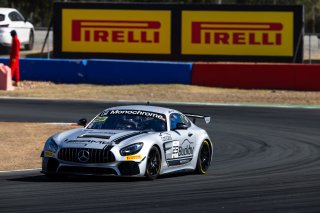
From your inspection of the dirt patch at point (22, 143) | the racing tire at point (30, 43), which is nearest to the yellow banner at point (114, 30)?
the racing tire at point (30, 43)

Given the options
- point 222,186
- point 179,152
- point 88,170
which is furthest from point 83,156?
point 222,186

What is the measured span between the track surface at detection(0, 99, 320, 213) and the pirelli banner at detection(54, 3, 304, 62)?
583 inches

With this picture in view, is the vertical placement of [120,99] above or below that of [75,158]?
below

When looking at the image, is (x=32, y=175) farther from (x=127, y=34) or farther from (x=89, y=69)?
(x=127, y=34)

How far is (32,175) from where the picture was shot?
1516 centimetres

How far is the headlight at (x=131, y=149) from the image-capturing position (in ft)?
46.0

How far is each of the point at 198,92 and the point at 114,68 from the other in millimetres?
3212

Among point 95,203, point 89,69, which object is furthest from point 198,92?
point 95,203

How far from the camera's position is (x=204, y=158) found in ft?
52.5

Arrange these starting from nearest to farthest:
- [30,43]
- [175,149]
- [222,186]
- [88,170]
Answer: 1. [222,186]
2. [88,170]
3. [175,149]
4. [30,43]

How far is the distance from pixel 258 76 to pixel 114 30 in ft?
25.0

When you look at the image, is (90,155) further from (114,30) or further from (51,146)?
(114,30)

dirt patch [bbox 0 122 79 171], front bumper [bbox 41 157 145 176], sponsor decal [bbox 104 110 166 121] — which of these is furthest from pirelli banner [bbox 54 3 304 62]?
front bumper [bbox 41 157 145 176]

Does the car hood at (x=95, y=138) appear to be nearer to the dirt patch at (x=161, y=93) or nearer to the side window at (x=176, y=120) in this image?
the side window at (x=176, y=120)
